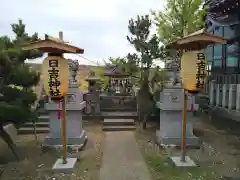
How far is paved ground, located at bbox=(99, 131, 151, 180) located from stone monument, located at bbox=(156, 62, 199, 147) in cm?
117

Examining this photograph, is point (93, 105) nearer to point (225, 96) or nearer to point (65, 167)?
point (65, 167)

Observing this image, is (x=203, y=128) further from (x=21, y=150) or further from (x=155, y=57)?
(x=21, y=150)

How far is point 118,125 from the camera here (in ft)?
33.5

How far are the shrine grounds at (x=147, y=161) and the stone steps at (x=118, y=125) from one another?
0.81 m

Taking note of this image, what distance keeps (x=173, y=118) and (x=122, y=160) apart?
2.23 m

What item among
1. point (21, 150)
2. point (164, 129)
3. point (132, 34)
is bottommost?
point (21, 150)

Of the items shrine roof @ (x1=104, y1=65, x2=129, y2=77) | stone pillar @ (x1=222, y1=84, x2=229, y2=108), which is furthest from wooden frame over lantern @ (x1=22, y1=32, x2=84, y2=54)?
shrine roof @ (x1=104, y1=65, x2=129, y2=77)

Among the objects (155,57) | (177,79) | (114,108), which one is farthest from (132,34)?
(177,79)

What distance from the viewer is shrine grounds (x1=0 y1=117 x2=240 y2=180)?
549 cm

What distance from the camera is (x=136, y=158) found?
21.6 feet

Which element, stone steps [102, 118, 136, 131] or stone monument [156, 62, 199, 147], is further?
stone steps [102, 118, 136, 131]

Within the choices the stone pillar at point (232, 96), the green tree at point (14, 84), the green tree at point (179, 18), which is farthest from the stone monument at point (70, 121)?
the green tree at point (179, 18)

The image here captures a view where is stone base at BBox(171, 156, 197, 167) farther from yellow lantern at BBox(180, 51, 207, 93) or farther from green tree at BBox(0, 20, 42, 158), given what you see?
green tree at BBox(0, 20, 42, 158)

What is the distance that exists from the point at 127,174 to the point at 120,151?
1702 millimetres
